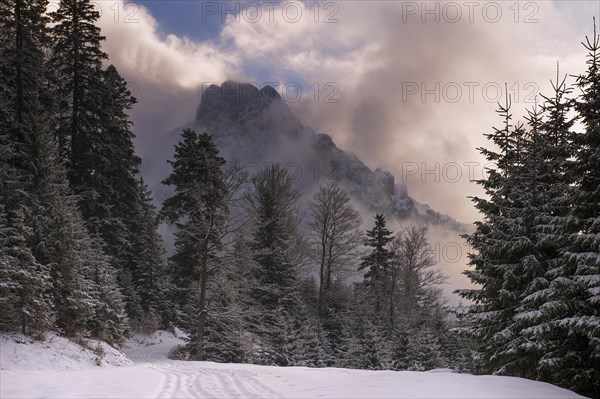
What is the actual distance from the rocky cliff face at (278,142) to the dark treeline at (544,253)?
110 metres

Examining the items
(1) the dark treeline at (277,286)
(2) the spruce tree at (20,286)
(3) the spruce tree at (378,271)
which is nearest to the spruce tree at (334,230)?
(1) the dark treeline at (277,286)

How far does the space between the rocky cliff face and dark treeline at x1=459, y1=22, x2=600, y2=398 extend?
110 m

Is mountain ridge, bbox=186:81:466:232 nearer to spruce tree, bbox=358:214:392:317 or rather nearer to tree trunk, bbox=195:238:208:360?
spruce tree, bbox=358:214:392:317

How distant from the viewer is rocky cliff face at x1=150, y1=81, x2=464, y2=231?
130 metres

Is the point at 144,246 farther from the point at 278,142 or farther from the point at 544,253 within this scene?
the point at 278,142

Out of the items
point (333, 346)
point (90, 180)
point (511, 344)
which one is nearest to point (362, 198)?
point (333, 346)

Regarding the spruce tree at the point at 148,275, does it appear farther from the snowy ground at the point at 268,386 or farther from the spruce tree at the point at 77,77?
the snowy ground at the point at 268,386

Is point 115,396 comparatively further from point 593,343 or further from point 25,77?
point 25,77

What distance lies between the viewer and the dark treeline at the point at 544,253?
9000 mm

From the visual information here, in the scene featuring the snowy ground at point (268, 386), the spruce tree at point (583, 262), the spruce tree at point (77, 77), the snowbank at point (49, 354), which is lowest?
the snowbank at point (49, 354)

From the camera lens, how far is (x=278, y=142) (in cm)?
13138

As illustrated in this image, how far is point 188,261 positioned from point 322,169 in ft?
363

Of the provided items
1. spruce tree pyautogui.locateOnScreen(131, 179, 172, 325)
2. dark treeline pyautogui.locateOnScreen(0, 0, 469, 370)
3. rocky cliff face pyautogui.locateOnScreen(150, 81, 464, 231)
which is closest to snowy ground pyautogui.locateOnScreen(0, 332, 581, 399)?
dark treeline pyautogui.locateOnScreen(0, 0, 469, 370)

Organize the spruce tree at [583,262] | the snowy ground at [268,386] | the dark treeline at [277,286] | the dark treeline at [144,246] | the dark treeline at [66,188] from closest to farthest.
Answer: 1. the snowy ground at [268,386]
2. the spruce tree at [583,262]
3. the dark treeline at [66,188]
4. the dark treeline at [144,246]
5. the dark treeline at [277,286]
